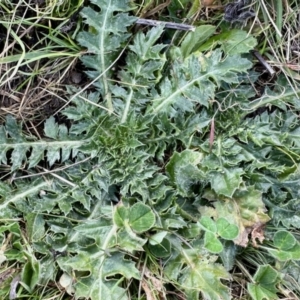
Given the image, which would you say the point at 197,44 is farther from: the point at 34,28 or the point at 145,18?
the point at 34,28

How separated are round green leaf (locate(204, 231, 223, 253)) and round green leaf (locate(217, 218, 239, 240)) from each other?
0.03 m

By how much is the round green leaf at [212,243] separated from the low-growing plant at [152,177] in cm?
6

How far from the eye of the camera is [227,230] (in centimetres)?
212

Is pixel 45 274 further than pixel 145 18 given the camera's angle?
No

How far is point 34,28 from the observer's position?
2357 mm

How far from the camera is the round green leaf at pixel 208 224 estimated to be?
2.14 meters

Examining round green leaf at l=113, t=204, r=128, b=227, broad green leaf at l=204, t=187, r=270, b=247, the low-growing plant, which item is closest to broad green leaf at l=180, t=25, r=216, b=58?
the low-growing plant

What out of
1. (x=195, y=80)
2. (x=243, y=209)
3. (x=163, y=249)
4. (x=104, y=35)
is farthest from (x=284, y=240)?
(x=104, y=35)

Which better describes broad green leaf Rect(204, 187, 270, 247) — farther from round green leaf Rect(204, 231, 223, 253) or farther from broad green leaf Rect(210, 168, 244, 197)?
round green leaf Rect(204, 231, 223, 253)

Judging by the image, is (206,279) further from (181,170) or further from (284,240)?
(181,170)

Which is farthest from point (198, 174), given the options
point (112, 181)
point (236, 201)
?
point (112, 181)

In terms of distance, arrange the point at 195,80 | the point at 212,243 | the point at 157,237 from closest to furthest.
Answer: the point at 212,243 → the point at 157,237 → the point at 195,80

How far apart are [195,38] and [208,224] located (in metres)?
0.84

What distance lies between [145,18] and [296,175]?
3.23ft
